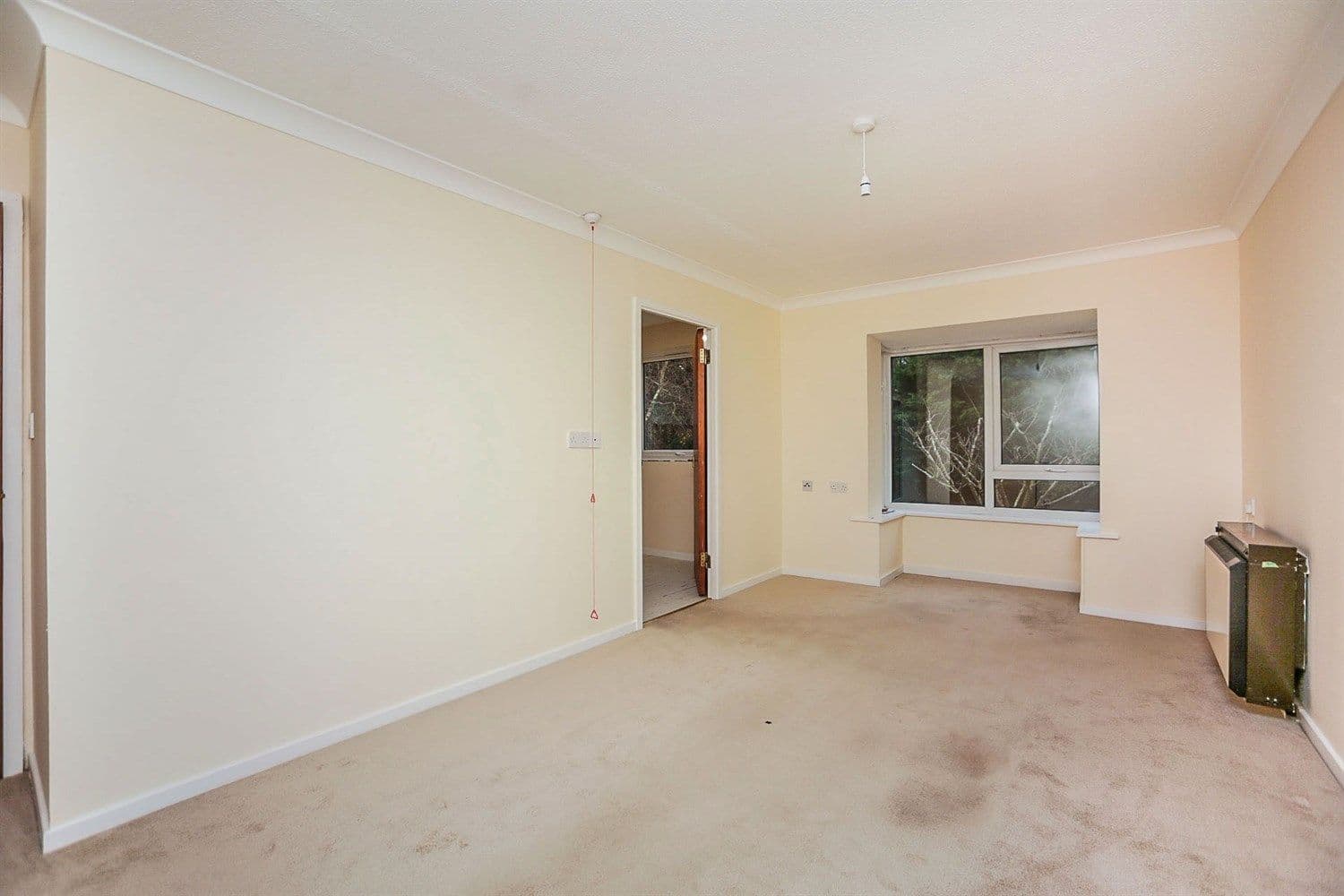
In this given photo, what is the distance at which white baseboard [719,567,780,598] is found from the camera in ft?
16.0

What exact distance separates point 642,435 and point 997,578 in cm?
322

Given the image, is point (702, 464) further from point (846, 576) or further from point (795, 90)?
point (795, 90)

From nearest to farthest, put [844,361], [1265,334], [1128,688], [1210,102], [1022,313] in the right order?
[1210,102] → [1128,688] → [1265,334] → [1022,313] → [844,361]

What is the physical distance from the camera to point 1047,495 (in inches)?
208

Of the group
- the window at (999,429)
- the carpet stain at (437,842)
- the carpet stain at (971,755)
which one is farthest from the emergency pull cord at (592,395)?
the window at (999,429)

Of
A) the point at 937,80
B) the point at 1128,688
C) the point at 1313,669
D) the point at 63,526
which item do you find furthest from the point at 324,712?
the point at 1313,669

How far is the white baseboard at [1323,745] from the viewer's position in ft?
7.18

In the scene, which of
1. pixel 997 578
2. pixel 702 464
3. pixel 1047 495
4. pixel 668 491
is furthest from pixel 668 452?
pixel 1047 495

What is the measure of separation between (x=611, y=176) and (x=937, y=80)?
1.49 meters

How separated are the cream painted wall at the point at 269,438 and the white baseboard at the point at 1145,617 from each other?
353cm

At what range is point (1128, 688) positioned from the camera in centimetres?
303

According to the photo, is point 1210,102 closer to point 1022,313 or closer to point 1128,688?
point 1022,313

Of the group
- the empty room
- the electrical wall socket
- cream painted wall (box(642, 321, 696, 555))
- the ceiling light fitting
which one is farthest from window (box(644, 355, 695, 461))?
the ceiling light fitting

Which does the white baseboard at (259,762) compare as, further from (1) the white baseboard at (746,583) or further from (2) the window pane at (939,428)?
(2) the window pane at (939,428)
